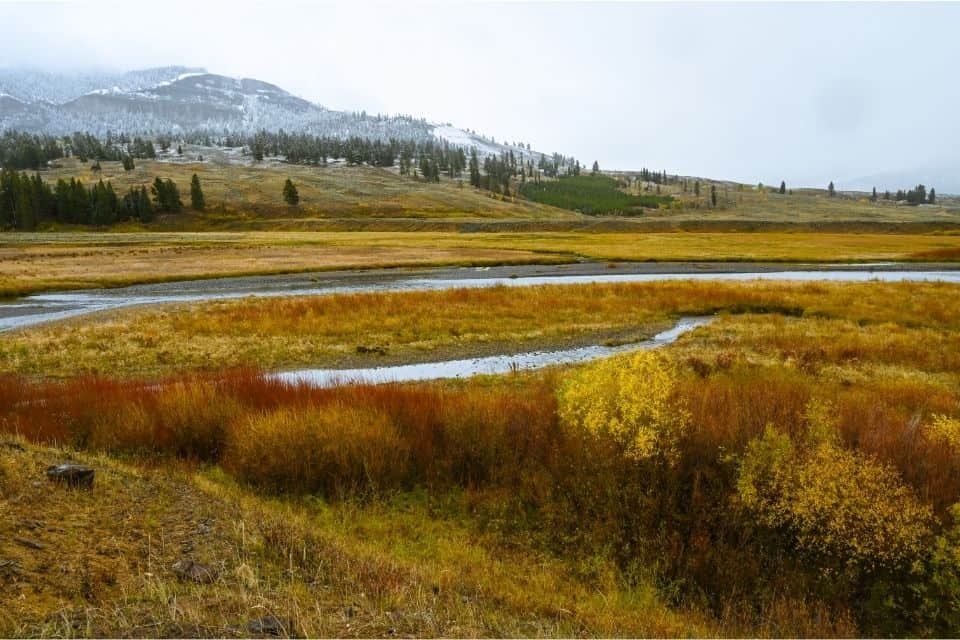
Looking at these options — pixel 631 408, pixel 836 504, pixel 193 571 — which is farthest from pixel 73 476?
pixel 836 504

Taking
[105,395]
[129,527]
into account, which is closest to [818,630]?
[129,527]

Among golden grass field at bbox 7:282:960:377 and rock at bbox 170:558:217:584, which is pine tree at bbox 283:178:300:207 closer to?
golden grass field at bbox 7:282:960:377

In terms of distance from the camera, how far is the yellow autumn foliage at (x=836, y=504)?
6680 mm

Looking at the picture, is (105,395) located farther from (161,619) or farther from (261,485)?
(161,619)

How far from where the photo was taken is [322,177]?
17425 centimetres

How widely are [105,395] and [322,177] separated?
172419mm

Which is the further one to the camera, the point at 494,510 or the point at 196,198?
the point at 196,198

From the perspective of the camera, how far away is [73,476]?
804cm

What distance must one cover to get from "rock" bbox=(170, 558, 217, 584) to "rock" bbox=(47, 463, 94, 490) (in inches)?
112

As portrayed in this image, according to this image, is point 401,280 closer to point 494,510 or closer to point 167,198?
point 494,510

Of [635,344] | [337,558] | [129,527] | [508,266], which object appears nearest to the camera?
[337,558]

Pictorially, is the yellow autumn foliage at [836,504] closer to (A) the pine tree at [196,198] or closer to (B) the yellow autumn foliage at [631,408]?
(B) the yellow autumn foliage at [631,408]

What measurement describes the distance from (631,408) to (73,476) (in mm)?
8528

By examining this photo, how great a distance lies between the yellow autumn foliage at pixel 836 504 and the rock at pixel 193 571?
679 cm
